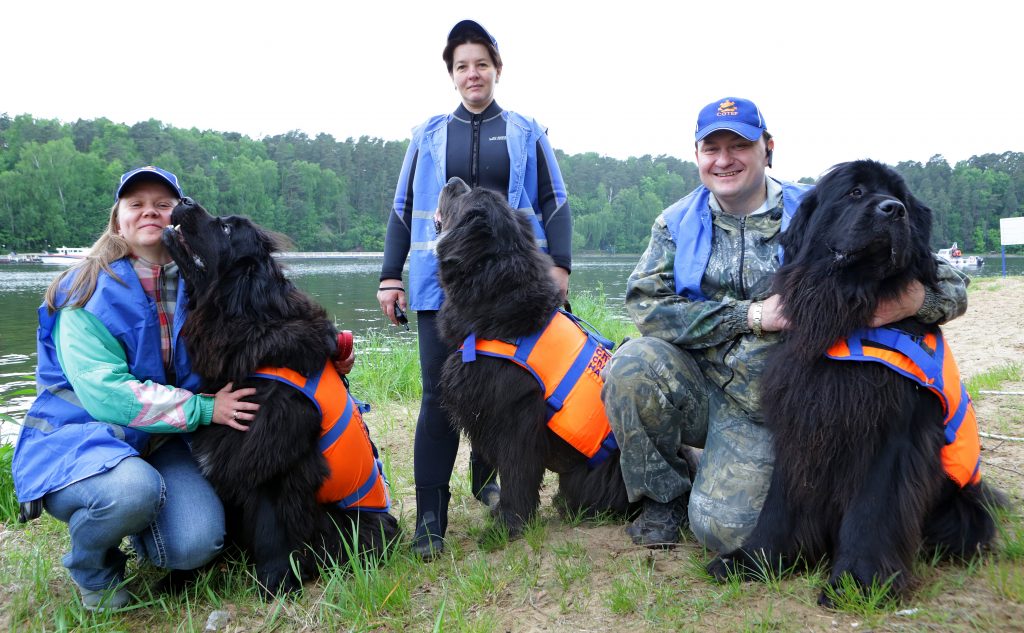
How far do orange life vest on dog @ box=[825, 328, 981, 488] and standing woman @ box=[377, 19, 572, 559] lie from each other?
1.34 meters

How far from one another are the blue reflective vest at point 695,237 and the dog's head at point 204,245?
5.98ft

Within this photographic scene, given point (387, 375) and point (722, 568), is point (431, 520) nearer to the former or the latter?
point (722, 568)

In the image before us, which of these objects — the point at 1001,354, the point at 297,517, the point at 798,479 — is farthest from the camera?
the point at 1001,354

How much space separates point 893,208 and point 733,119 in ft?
2.87

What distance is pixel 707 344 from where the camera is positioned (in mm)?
2662

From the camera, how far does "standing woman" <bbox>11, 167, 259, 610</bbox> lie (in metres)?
2.27

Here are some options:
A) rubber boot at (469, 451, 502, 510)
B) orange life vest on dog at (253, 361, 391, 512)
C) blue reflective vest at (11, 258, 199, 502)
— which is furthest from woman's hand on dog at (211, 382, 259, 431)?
rubber boot at (469, 451, 502, 510)

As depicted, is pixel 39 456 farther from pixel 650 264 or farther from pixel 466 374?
pixel 650 264

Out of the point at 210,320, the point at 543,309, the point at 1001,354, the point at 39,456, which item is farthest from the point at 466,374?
the point at 1001,354

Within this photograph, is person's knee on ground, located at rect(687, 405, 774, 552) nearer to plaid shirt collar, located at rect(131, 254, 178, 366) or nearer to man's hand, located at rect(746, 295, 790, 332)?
man's hand, located at rect(746, 295, 790, 332)

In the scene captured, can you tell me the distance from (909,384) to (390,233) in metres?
2.42

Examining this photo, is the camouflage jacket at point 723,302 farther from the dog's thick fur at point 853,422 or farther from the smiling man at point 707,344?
the dog's thick fur at point 853,422

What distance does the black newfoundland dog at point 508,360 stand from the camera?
2754 mm

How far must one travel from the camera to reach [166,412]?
2387mm
